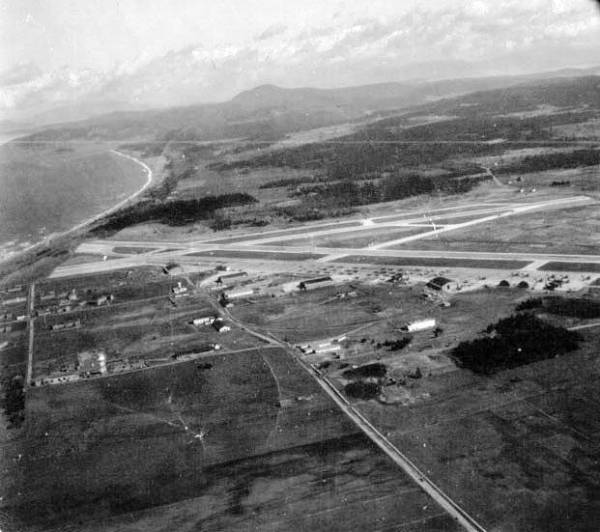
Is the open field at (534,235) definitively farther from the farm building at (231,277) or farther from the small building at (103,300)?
the small building at (103,300)

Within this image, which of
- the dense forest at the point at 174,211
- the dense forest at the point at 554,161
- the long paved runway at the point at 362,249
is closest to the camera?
the long paved runway at the point at 362,249

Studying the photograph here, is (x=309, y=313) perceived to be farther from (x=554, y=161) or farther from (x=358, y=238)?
(x=554, y=161)

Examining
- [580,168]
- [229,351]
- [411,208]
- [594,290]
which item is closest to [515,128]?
[580,168]

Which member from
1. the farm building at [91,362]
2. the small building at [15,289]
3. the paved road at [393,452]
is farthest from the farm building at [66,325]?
the paved road at [393,452]

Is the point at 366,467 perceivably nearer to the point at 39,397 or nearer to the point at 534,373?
the point at 534,373

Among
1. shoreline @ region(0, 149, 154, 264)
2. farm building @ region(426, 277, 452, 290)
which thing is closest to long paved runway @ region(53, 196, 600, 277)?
farm building @ region(426, 277, 452, 290)

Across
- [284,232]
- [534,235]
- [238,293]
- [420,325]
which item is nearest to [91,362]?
[238,293]
